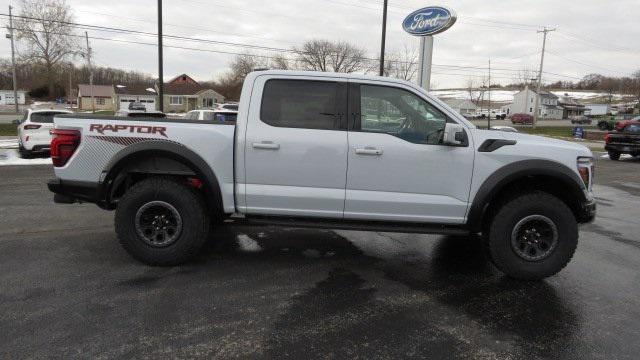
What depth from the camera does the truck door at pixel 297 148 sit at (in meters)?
4.28

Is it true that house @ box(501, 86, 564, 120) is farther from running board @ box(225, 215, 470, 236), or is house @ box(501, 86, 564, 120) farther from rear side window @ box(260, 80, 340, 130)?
rear side window @ box(260, 80, 340, 130)

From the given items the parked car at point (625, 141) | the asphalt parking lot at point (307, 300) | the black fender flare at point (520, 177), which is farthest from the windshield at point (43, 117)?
the parked car at point (625, 141)

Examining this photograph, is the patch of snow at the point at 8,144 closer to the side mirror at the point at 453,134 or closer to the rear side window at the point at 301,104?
the rear side window at the point at 301,104

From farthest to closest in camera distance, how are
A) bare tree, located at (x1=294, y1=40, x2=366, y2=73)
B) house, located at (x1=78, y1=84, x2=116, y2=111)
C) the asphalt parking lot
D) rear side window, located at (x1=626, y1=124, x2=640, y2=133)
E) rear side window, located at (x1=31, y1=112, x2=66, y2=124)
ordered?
1. house, located at (x1=78, y1=84, x2=116, y2=111)
2. bare tree, located at (x1=294, y1=40, x2=366, y2=73)
3. rear side window, located at (x1=626, y1=124, x2=640, y2=133)
4. rear side window, located at (x1=31, y1=112, x2=66, y2=124)
5. the asphalt parking lot

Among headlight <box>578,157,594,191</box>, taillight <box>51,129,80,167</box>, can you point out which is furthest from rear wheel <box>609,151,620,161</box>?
taillight <box>51,129,80,167</box>

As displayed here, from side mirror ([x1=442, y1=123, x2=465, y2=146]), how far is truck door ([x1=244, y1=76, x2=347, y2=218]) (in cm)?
94

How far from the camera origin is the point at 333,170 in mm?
4297

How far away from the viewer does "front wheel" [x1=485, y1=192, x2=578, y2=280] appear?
14.1 feet

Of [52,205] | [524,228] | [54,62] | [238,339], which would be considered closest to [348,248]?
[524,228]

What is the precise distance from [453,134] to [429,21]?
1254 centimetres

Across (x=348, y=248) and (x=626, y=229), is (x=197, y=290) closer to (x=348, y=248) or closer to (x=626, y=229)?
(x=348, y=248)

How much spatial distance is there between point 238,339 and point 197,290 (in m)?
1.00

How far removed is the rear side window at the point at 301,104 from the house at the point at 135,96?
73.5m

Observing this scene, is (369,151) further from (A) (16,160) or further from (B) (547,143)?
(A) (16,160)
